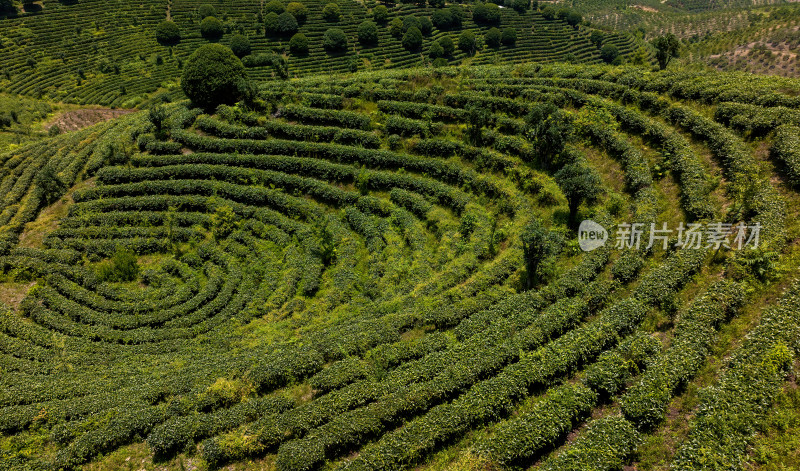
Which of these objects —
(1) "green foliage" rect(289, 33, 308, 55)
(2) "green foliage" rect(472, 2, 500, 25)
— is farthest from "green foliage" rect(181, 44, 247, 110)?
(2) "green foliage" rect(472, 2, 500, 25)

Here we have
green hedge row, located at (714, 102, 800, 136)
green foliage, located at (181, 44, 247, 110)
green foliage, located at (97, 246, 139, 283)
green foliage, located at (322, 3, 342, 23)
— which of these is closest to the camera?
green hedge row, located at (714, 102, 800, 136)

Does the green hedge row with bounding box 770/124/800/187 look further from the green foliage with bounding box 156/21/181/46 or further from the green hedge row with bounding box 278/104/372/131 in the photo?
the green foliage with bounding box 156/21/181/46

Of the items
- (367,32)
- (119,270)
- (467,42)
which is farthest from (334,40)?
(119,270)

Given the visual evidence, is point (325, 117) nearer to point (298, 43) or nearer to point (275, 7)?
point (298, 43)

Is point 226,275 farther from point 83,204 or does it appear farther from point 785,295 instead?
point 785,295

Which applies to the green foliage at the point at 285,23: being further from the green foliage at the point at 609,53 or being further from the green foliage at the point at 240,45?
the green foliage at the point at 609,53
